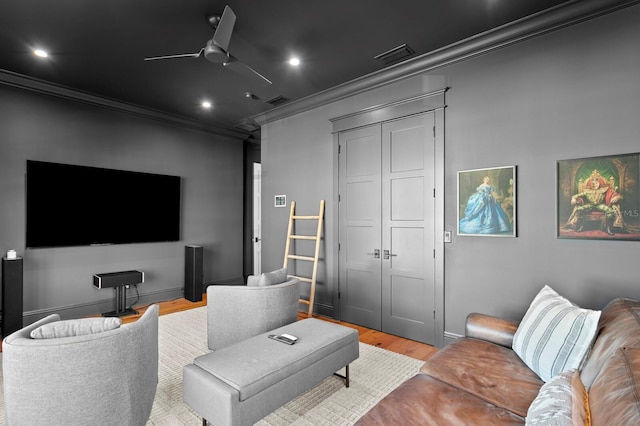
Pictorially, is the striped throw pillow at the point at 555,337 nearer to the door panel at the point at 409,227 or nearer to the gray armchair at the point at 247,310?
the door panel at the point at 409,227

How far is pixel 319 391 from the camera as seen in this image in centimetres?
248

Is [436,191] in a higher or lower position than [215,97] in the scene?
lower

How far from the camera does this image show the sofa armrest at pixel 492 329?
7.22 feet

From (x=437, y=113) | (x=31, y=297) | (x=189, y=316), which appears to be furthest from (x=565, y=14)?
(x=31, y=297)

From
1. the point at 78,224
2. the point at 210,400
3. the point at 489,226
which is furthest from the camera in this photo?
the point at 78,224

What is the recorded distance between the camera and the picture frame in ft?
7.81

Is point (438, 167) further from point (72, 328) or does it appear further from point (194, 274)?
point (194, 274)

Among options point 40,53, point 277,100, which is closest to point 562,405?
point 277,100

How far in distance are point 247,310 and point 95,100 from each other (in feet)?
12.2

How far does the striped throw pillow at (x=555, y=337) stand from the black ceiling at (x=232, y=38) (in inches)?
89.9

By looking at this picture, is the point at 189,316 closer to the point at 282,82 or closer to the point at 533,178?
the point at 282,82

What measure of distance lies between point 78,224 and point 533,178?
5.31 meters

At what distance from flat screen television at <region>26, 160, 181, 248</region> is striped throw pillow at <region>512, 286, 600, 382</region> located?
493 cm

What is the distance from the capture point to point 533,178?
2.82m
